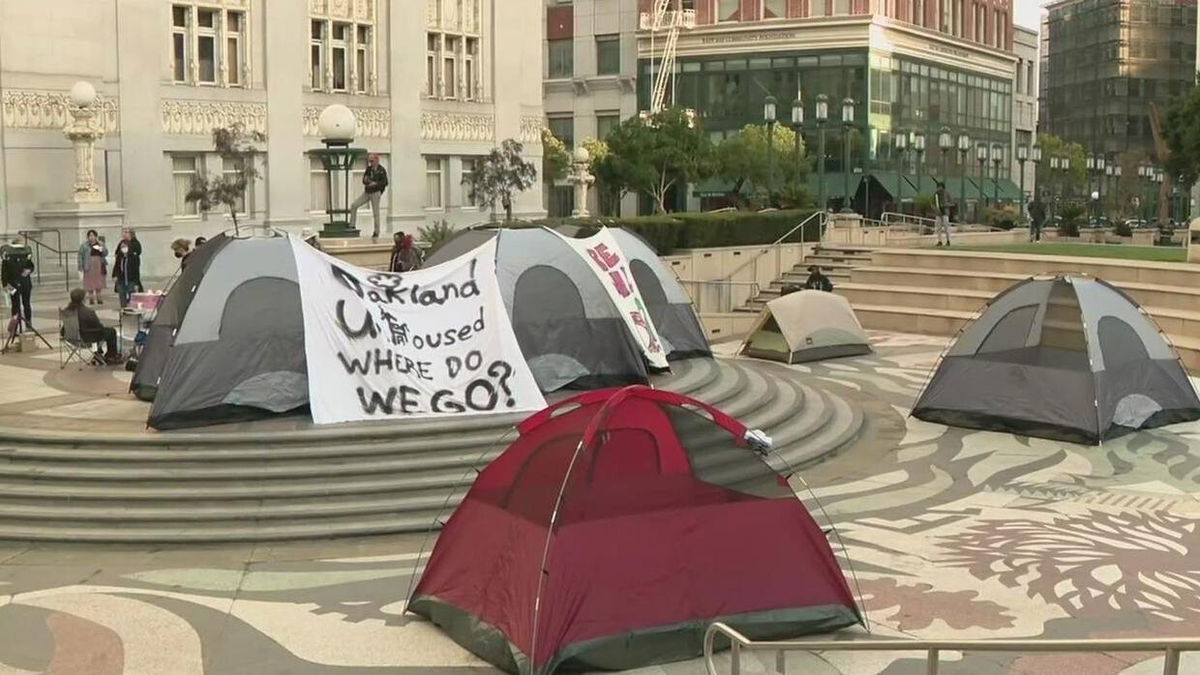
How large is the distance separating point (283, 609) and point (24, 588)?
2372 millimetres

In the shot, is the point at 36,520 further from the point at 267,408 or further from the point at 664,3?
the point at 664,3

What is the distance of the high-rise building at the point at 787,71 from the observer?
68.4 meters

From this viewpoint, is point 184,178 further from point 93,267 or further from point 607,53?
point 607,53

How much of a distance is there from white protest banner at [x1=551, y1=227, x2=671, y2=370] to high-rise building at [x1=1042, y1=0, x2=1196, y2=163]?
316ft

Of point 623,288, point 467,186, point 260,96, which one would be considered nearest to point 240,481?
point 623,288

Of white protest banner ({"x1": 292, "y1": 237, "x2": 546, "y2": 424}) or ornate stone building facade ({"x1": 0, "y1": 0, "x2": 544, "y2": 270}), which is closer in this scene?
white protest banner ({"x1": 292, "y1": 237, "x2": 546, "y2": 424})

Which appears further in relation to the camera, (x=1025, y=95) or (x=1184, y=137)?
(x=1025, y=95)

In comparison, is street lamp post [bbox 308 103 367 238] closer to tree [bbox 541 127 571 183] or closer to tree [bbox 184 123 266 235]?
tree [bbox 184 123 266 235]

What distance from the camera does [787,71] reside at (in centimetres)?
6956

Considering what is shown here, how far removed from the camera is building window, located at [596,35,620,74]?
72.2m

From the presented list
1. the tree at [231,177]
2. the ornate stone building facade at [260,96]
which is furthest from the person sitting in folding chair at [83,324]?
the tree at [231,177]

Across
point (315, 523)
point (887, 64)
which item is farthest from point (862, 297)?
point (887, 64)

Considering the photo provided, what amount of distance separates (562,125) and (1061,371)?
56.5 metres

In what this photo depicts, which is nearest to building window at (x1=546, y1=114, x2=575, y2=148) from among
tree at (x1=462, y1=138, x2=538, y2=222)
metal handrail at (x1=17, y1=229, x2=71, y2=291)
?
tree at (x1=462, y1=138, x2=538, y2=222)
